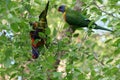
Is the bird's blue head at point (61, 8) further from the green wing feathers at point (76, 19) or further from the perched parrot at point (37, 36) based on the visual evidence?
the perched parrot at point (37, 36)

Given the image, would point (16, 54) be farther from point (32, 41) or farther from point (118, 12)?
point (118, 12)

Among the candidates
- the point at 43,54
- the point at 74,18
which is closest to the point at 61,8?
the point at 74,18

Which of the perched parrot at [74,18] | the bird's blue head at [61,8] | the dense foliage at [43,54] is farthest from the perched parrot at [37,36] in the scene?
the bird's blue head at [61,8]

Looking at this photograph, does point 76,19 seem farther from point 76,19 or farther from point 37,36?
point 37,36

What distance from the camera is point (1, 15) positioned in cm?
165

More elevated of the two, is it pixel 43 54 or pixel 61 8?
pixel 61 8

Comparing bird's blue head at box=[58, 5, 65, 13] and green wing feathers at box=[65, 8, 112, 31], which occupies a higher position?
bird's blue head at box=[58, 5, 65, 13]

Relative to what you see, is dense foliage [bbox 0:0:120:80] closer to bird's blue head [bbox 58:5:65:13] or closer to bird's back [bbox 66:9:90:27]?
bird's back [bbox 66:9:90:27]

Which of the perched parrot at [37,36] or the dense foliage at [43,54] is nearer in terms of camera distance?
the dense foliage at [43,54]

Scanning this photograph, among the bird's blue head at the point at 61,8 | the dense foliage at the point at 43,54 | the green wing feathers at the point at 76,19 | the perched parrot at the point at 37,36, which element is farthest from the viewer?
the bird's blue head at the point at 61,8

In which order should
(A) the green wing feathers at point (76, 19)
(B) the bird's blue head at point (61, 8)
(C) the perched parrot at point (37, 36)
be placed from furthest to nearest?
(B) the bird's blue head at point (61, 8), (A) the green wing feathers at point (76, 19), (C) the perched parrot at point (37, 36)

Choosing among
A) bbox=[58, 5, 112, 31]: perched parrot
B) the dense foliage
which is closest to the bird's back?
bbox=[58, 5, 112, 31]: perched parrot

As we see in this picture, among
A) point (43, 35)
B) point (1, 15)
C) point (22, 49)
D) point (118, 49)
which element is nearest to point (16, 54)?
point (22, 49)

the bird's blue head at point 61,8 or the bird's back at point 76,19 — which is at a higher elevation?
the bird's blue head at point 61,8
